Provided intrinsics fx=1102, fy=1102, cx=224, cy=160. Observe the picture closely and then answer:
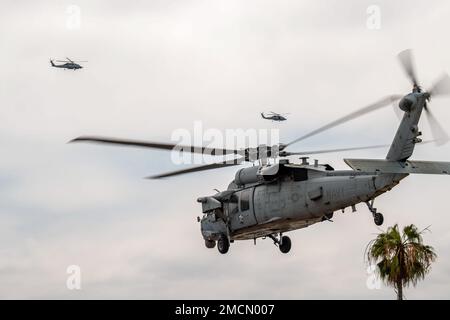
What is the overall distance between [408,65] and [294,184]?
8.95 metres

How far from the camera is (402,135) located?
2052 inches

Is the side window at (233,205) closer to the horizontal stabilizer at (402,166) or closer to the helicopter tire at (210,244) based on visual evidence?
the helicopter tire at (210,244)

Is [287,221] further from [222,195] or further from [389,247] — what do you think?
[389,247]

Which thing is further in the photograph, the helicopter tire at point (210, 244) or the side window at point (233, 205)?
the helicopter tire at point (210, 244)

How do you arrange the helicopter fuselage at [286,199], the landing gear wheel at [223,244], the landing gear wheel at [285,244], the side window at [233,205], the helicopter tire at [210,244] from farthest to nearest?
the helicopter tire at [210,244], the landing gear wheel at [223,244], the landing gear wheel at [285,244], the side window at [233,205], the helicopter fuselage at [286,199]

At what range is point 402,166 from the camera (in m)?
51.6

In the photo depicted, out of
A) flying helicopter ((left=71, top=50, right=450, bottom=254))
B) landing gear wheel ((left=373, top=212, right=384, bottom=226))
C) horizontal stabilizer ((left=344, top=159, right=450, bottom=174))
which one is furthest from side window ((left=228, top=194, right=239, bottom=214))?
horizontal stabilizer ((left=344, top=159, right=450, bottom=174))

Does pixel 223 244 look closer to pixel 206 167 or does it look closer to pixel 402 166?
pixel 206 167

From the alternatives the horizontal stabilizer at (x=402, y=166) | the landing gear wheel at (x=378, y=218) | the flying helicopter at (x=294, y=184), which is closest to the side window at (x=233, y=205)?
the flying helicopter at (x=294, y=184)

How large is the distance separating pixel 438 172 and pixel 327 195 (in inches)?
232

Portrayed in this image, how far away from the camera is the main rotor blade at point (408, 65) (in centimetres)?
5266

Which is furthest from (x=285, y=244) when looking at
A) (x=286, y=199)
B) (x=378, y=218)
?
(x=378, y=218)

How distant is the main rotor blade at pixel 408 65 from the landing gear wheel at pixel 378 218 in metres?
6.61
